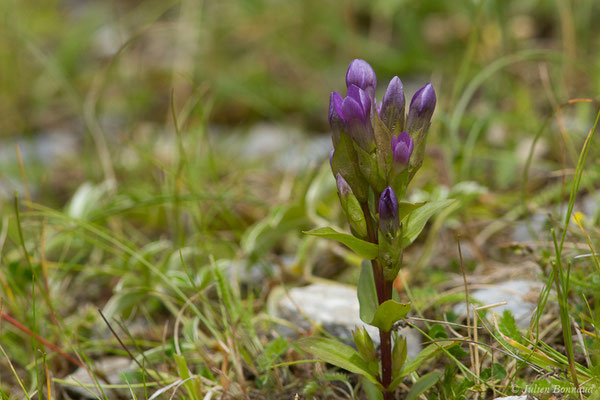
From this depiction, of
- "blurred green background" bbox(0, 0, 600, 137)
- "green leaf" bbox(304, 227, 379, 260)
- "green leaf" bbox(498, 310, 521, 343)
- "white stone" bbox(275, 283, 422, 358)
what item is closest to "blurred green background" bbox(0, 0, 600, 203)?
"blurred green background" bbox(0, 0, 600, 137)

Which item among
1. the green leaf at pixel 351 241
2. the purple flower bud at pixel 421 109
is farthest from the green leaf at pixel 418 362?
the purple flower bud at pixel 421 109

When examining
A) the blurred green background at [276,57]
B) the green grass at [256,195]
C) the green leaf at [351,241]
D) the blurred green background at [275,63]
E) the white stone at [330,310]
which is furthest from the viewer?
the blurred green background at [276,57]

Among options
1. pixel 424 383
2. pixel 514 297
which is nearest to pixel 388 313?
pixel 424 383

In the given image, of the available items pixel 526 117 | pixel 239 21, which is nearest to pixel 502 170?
pixel 526 117

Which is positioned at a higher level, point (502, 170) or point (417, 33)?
point (417, 33)

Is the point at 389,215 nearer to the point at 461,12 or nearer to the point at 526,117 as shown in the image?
the point at 526,117

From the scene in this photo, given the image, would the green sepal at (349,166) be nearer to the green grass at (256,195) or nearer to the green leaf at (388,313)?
the green leaf at (388,313)
